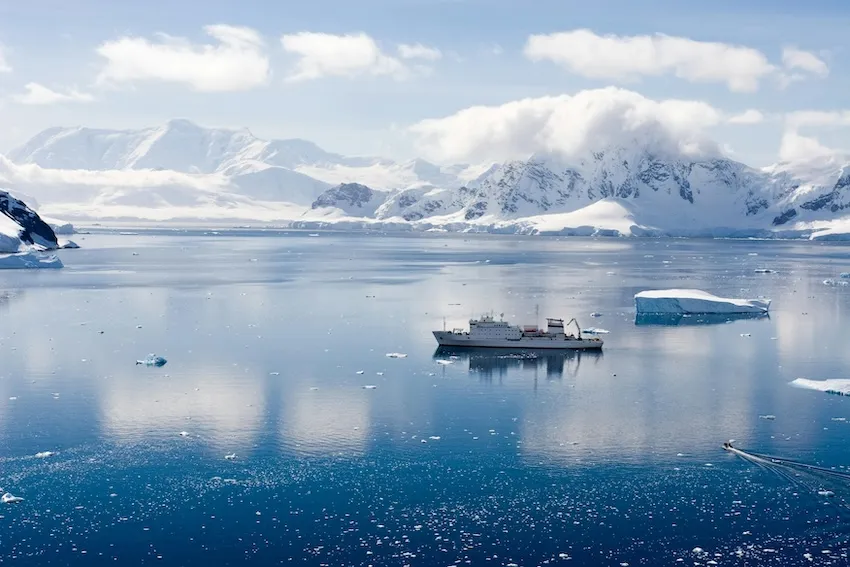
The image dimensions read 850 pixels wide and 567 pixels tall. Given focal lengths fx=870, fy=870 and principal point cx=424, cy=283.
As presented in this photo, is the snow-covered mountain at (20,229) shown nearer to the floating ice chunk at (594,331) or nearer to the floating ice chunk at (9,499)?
the floating ice chunk at (594,331)

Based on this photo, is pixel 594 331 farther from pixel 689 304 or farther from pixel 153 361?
pixel 153 361

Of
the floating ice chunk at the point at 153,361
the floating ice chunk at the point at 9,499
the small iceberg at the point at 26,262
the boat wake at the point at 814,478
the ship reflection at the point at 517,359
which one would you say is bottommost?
the boat wake at the point at 814,478

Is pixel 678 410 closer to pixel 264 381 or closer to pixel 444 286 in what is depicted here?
pixel 264 381

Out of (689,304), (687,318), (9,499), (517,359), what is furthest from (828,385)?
(9,499)

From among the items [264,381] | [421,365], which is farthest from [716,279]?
[264,381]

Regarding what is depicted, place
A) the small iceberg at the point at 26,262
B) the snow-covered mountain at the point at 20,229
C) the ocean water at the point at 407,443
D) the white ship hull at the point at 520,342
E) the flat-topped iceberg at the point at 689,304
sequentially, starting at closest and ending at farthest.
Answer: the ocean water at the point at 407,443 < the white ship hull at the point at 520,342 < the flat-topped iceberg at the point at 689,304 < the small iceberg at the point at 26,262 < the snow-covered mountain at the point at 20,229

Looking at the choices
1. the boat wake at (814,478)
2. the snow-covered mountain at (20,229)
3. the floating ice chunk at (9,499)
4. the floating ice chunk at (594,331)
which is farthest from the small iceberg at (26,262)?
the boat wake at (814,478)

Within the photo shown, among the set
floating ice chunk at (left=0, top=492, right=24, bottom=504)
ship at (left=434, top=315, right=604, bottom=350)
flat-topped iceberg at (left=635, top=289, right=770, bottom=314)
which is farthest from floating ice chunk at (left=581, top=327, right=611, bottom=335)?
floating ice chunk at (left=0, top=492, right=24, bottom=504)
